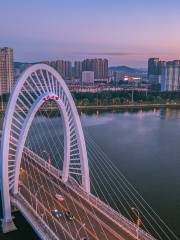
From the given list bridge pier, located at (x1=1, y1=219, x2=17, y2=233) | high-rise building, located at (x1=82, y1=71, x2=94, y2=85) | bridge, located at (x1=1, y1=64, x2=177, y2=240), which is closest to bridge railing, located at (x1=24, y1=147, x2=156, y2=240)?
bridge, located at (x1=1, y1=64, x2=177, y2=240)

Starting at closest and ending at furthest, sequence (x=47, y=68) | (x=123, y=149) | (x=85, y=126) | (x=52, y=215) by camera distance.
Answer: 1. (x=52, y=215)
2. (x=47, y=68)
3. (x=123, y=149)
4. (x=85, y=126)

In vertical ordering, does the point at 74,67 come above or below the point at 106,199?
above

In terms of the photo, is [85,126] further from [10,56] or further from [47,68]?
[10,56]

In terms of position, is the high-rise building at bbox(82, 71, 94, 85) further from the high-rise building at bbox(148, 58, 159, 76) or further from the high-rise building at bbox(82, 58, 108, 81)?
the high-rise building at bbox(148, 58, 159, 76)

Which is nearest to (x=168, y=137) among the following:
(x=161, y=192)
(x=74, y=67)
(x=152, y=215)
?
(x=161, y=192)

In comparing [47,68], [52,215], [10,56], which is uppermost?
[10,56]

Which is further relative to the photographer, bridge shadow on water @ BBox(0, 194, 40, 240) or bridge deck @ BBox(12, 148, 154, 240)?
bridge shadow on water @ BBox(0, 194, 40, 240)

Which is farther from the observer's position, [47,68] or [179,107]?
[179,107]

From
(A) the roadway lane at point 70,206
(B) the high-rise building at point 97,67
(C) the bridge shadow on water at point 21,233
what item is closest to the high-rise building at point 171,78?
(B) the high-rise building at point 97,67
